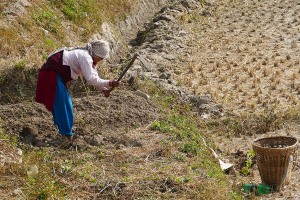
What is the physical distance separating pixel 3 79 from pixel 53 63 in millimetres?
2722

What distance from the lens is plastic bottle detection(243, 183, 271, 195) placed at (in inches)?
291

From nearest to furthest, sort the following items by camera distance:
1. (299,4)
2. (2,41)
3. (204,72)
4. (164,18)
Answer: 1. (2,41)
2. (204,72)
3. (164,18)
4. (299,4)

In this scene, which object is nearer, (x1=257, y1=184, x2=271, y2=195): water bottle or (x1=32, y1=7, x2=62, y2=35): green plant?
(x1=257, y1=184, x2=271, y2=195): water bottle

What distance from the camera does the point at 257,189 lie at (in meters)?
7.42

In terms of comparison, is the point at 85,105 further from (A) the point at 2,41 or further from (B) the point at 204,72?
(B) the point at 204,72

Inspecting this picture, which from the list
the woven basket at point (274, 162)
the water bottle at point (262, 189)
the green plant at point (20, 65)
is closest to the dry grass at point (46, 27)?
the green plant at point (20, 65)

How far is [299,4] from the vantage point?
21.0 meters

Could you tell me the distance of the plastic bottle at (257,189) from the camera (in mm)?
7395

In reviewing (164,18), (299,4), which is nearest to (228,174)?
(164,18)

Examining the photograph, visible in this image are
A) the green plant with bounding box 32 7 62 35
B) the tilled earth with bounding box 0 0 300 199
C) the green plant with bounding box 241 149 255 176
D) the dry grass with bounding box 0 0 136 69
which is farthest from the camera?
the green plant with bounding box 32 7 62 35

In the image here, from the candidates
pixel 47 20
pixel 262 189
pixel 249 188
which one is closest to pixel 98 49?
pixel 249 188

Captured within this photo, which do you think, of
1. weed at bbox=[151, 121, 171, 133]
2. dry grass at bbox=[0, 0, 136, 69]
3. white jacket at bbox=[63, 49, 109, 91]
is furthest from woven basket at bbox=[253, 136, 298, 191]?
dry grass at bbox=[0, 0, 136, 69]

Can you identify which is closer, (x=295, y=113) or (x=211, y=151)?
(x=211, y=151)

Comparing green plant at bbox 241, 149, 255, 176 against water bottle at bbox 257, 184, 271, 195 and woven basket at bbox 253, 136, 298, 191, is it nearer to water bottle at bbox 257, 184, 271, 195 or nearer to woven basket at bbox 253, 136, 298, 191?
woven basket at bbox 253, 136, 298, 191
